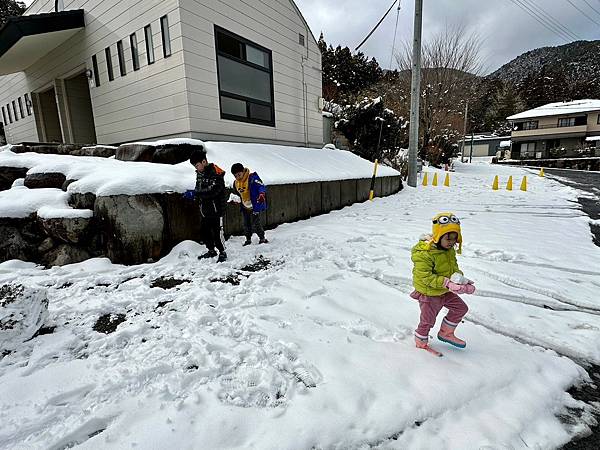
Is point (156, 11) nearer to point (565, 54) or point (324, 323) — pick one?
point (324, 323)

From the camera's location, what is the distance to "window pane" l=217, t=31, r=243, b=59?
309 inches

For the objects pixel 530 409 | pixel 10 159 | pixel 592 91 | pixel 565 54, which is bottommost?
pixel 530 409

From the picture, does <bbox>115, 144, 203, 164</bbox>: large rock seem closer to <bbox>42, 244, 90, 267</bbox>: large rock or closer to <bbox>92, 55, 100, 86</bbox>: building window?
<bbox>42, 244, 90, 267</bbox>: large rock

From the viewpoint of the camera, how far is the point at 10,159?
5.80 meters

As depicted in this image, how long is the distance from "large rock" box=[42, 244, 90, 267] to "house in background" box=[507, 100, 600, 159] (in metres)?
43.5

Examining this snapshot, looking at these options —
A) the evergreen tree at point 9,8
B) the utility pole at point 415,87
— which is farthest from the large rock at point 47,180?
the evergreen tree at point 9,8

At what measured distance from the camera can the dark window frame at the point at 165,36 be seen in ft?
23.1

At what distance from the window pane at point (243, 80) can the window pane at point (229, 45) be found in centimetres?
22

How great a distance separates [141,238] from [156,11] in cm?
612

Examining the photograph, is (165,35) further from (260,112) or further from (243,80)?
(260,112)

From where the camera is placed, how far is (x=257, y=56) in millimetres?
9047

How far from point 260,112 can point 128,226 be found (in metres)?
6.28

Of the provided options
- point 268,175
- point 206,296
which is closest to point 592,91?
point 268,175

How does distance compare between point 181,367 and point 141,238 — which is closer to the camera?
point 181,367
